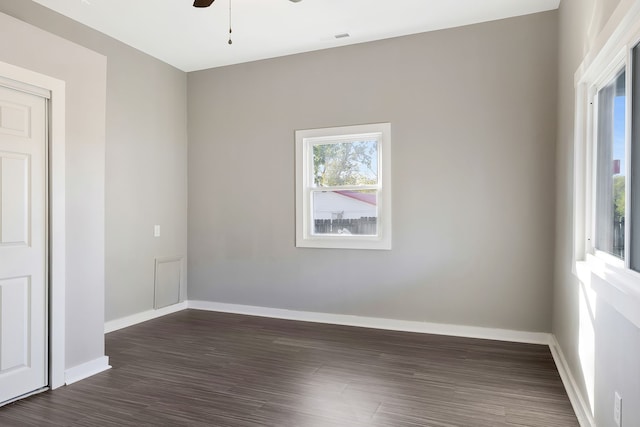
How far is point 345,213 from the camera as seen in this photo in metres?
4.60

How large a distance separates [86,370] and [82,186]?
137 centimetres

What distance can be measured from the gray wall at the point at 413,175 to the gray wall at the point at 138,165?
0.28m

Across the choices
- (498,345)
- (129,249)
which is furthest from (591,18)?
(129,249)

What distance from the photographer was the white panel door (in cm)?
265

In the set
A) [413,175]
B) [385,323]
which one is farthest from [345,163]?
[385,323]

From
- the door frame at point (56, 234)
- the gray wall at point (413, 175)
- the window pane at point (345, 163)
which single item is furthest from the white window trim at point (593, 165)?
the door frame at point (56, 234)

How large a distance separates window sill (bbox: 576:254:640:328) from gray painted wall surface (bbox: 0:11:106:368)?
10.8ft

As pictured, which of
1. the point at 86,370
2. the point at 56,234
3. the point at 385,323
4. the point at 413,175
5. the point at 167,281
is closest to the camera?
the point at 56,234

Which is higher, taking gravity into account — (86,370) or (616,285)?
(616,285)

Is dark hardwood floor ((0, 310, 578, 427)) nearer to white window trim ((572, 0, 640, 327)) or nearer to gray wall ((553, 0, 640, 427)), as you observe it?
gray wall ((553, 0, 640, 427))

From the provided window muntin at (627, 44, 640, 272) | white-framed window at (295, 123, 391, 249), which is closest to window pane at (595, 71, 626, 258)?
window muntin at (627, 44, 640, 272)

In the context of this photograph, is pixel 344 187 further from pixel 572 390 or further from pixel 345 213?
pixel 572 390

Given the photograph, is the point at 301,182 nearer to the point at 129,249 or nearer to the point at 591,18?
the point at 129,249

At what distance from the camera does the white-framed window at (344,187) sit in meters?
4.37
